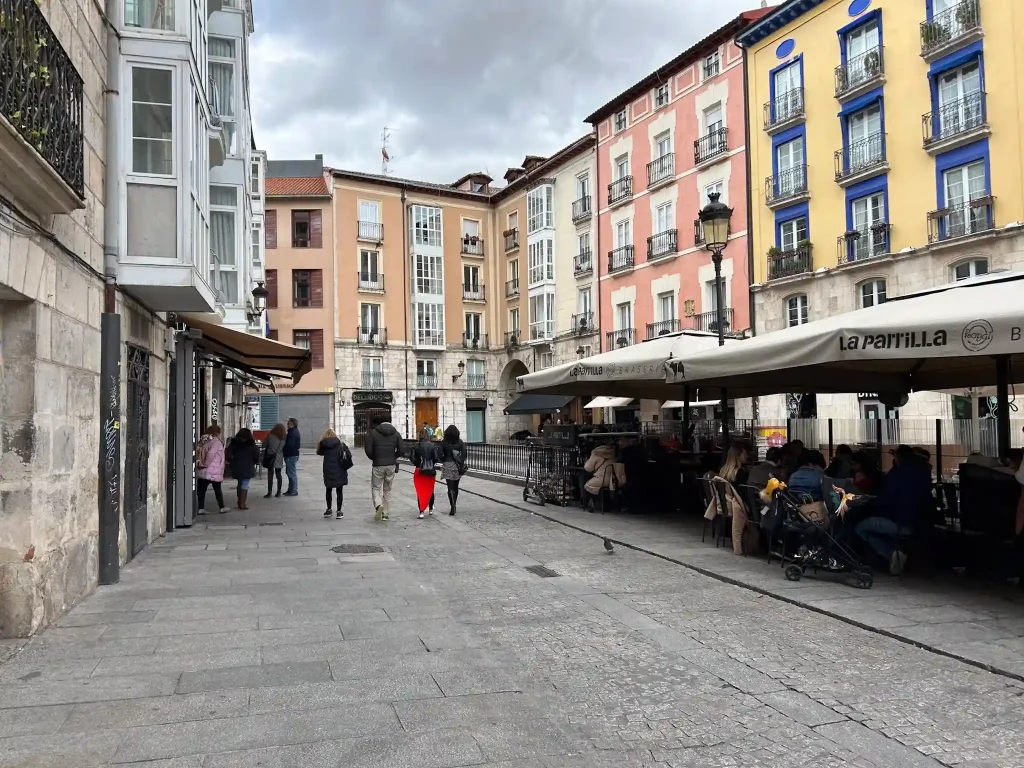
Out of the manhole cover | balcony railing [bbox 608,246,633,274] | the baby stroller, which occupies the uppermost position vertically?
balcony railing [bbox 608,246,633,274]

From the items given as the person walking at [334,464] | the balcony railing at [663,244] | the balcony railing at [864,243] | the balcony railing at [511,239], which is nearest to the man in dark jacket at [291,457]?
the person walking at [334,464]

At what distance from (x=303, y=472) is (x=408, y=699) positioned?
74.5 feet

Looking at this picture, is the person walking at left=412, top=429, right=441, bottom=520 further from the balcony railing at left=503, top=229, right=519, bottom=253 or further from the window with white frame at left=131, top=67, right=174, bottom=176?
the balcony railing at left=503, top=229, right=519, bottom=253

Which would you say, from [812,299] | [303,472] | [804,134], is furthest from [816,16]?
[303,472]

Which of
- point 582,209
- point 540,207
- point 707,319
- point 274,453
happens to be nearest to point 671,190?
point 707,319

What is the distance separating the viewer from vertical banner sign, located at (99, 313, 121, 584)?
7637 mm

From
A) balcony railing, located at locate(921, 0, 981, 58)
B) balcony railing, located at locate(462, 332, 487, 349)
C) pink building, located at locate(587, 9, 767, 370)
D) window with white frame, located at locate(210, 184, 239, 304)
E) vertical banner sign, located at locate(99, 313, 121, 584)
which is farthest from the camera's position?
balcony railing, located at locate(462, 332, 487, 349)

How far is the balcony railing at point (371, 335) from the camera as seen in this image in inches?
1777

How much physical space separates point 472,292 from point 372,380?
310 inches

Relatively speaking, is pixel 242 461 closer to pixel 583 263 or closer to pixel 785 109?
pixel 785 109

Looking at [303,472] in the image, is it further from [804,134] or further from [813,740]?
[813,740]

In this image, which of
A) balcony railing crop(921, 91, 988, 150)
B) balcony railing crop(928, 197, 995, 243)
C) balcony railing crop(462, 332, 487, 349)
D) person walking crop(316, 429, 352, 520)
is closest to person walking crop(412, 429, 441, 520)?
person walking crop(316, 429, 352, 520)

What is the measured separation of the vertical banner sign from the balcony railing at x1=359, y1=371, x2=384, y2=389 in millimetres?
37210

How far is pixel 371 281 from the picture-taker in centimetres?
4566
